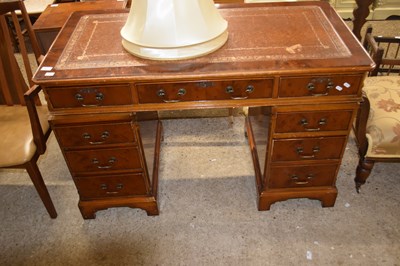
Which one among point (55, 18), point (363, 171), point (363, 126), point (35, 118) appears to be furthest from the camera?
point (55, 18)

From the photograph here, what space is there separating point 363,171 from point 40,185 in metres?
1.81

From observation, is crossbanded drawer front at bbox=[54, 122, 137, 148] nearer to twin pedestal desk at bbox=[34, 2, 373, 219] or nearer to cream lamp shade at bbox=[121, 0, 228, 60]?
twin pedestal desk at bbox=[34, 2, 373, 219]

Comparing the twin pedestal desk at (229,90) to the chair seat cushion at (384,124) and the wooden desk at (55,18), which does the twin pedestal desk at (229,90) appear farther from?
the wooden desk at (55,18)

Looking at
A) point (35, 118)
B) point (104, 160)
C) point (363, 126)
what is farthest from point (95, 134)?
point (363, 126)

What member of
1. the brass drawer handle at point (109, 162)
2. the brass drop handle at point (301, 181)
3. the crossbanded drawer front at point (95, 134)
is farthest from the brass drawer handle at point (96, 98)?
the brass drop handle at point (301, 181)

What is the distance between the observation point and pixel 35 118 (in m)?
1.74

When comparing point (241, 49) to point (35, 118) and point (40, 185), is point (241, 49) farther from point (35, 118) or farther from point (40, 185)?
point (40, 185)

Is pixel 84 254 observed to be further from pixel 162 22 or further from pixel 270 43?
pixel 270 43

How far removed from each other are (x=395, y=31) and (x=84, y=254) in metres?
3.65

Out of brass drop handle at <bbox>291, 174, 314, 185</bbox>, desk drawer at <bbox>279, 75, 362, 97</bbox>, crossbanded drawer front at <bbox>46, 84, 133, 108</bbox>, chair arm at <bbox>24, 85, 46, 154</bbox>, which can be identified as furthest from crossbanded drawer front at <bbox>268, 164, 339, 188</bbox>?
chair arm at <bbox>24, 85, 46, 154</bbox>

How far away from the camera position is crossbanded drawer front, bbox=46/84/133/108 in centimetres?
148

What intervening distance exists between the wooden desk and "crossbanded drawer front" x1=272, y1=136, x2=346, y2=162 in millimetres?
1654

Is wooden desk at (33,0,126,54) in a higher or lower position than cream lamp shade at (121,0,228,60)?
lower

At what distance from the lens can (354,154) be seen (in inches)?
94.5
